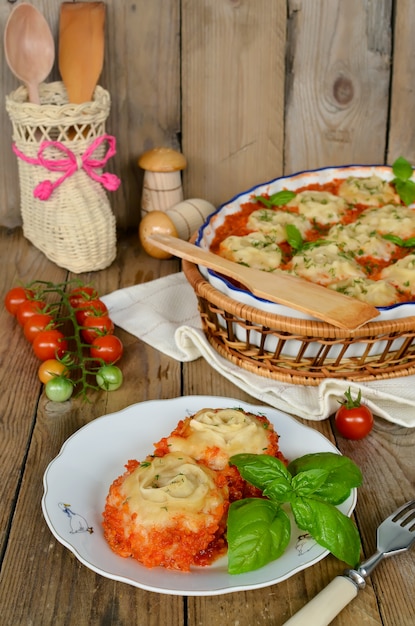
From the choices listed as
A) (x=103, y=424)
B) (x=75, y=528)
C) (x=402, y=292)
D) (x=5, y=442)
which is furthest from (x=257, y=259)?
(x=75, y=528)

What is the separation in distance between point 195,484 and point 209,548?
108 mm

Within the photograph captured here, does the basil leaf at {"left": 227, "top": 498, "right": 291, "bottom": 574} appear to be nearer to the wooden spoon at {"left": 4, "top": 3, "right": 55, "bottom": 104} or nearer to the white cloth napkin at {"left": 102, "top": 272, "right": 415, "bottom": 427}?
the white cloth napkin at {"left": 102, "top": 272, "right": 415, "bottom": 427}

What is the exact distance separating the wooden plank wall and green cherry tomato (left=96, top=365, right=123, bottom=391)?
104 cm

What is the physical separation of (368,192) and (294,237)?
15.1 inches

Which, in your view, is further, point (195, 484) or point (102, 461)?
point (102, 461)

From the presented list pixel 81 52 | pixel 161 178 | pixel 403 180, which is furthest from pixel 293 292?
pixel 81 52

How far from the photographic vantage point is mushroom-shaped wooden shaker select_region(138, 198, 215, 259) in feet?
7.89

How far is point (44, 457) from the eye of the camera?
1600 mm

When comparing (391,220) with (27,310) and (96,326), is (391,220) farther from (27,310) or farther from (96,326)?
(27,310)

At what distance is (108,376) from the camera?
1797 mm

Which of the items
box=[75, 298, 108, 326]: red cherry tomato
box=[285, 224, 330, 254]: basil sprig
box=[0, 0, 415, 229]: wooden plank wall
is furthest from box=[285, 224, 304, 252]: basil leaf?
box=[0, 0, 415, 229]: wooden plank wall

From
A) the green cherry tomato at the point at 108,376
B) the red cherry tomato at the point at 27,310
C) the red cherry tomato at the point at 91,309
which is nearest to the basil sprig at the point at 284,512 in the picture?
the green cherry tomato at the point at 108,376

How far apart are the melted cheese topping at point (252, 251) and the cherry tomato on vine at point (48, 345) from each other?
47 cm

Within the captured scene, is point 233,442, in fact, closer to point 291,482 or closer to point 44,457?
point 291,482
